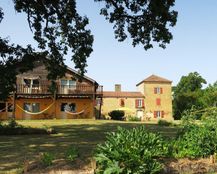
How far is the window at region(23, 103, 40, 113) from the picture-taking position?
51562 mm

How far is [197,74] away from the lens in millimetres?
93250

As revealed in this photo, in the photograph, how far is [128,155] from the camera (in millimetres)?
7398

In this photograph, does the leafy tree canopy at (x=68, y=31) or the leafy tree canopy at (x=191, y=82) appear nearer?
the leafy tree canopy at (x=68, y=31)

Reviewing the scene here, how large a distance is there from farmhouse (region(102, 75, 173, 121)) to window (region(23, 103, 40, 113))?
2143 cm

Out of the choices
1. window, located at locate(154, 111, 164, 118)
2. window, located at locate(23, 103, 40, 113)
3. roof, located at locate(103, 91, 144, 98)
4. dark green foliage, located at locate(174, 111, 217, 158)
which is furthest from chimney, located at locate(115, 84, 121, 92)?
dark green foliage, located at locate(174, 111, 217, 158)

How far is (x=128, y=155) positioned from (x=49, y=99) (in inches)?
1784

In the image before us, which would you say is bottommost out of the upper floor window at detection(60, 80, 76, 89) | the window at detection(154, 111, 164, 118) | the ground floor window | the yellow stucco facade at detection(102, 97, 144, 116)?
the window at detection(154, 111, 164, 118)

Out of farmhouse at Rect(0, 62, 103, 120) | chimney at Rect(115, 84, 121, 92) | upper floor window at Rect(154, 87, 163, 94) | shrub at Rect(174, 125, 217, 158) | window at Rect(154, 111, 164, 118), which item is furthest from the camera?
chimney at Rect(115, 84, 121, 92)

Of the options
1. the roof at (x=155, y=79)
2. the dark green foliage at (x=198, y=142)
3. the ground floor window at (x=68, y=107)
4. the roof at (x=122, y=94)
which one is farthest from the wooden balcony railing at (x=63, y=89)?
the dark green foliage at (x=198, y=142)

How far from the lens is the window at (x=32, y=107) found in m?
51.6

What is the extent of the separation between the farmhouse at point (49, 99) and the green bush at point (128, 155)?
42052 mm

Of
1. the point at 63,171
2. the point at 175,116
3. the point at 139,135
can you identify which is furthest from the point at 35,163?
the point at 175,116

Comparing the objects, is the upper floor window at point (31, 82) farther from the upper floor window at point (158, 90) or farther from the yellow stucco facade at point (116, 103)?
the upper floor window at point (158, 90)

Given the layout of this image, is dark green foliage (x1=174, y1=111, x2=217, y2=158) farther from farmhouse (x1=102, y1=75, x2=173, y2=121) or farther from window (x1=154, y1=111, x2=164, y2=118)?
window (x1=154, y1=111, x2=164, y2=118)
